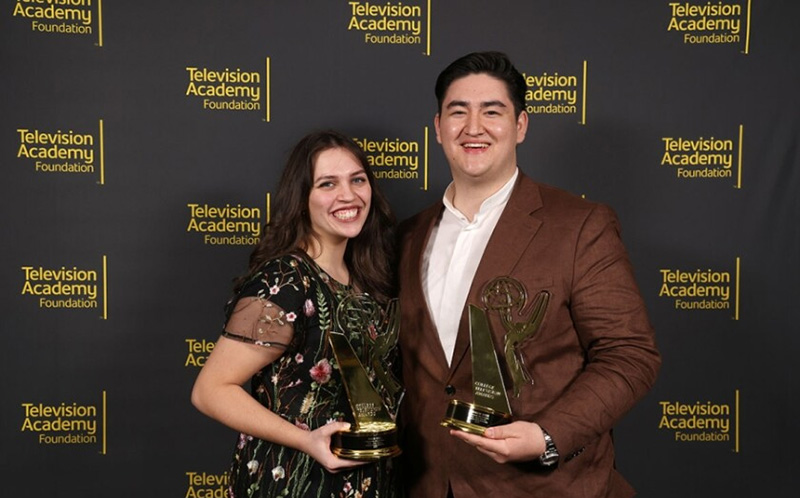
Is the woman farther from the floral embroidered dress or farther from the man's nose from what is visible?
the man's nose

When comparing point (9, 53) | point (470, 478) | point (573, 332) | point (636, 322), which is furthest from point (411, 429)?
point (9, 53)

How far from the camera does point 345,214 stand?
6.24ft

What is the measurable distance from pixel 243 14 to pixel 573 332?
169 cm

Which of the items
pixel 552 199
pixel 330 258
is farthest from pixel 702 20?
pixel 330 258

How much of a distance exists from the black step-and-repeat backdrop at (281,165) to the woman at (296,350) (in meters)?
0.82

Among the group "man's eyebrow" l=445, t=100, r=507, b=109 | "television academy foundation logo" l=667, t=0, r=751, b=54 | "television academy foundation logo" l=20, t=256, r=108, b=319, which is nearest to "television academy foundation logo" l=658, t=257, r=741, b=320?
"television academy foundation logo" l=667, t=0, r=751, b=54

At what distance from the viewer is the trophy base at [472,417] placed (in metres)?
1.46

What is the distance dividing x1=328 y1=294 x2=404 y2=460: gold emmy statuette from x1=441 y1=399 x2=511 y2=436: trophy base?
0.17 meters

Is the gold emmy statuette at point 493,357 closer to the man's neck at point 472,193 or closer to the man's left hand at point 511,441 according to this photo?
the man's left hand at point 511,441

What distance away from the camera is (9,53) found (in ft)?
8.63

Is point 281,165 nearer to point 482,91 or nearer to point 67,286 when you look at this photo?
point 67,286

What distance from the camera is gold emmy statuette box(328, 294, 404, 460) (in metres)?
1.58

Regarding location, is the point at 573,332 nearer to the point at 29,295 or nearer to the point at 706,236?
the point at 706,236

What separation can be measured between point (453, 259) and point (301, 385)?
48 centimetres
